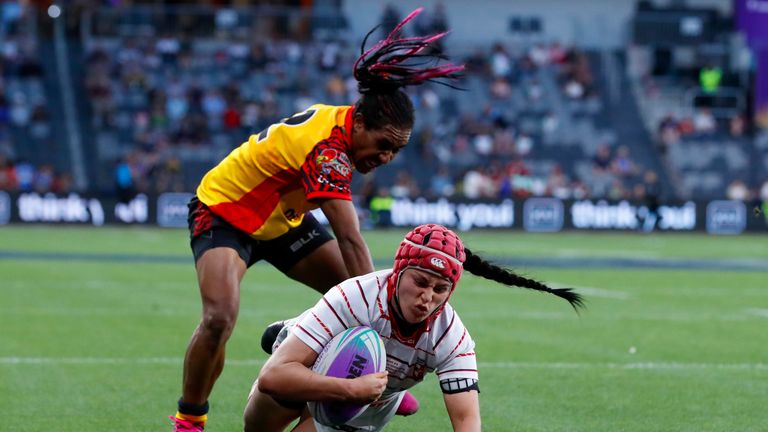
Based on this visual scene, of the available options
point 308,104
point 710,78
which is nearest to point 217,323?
point 308,104

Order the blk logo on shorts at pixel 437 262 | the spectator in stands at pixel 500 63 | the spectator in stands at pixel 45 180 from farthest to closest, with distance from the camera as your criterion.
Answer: the spectator in stands at pixel 500 63 < the spectator in stands at pixel 45 180 < the blk logo on shorts at pixel 437 262

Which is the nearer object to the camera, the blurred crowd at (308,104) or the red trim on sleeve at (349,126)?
the red trim on sleeve at (349,126)

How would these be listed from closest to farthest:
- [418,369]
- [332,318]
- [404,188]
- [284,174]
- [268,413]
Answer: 1. [332,318]
2. [418,369]
3. [268,413]
4. [284,174]
5. [404,188]

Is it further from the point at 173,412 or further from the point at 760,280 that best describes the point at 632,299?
the point at 173,412

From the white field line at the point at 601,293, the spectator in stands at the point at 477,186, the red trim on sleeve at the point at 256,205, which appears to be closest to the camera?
the red trim on sleeve at the point at 256,205

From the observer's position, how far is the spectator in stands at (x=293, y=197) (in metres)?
6.27

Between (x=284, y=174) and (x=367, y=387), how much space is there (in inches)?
76.8

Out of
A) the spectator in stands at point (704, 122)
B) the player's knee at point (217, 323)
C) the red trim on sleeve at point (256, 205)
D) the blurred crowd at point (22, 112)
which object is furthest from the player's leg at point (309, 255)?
the spectator in stands at point (704, 122)

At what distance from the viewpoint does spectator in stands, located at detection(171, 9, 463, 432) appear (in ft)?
20.6

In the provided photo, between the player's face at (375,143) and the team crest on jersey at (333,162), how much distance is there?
0.38 feet

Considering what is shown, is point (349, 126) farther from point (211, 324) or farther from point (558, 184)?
point (558, 184)

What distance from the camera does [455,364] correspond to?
5.30 metres

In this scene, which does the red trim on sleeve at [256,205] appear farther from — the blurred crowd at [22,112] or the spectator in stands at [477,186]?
the spectator in stands at [477,186]

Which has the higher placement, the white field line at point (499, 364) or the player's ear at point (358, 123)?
the player's ear at point (358, 123)
